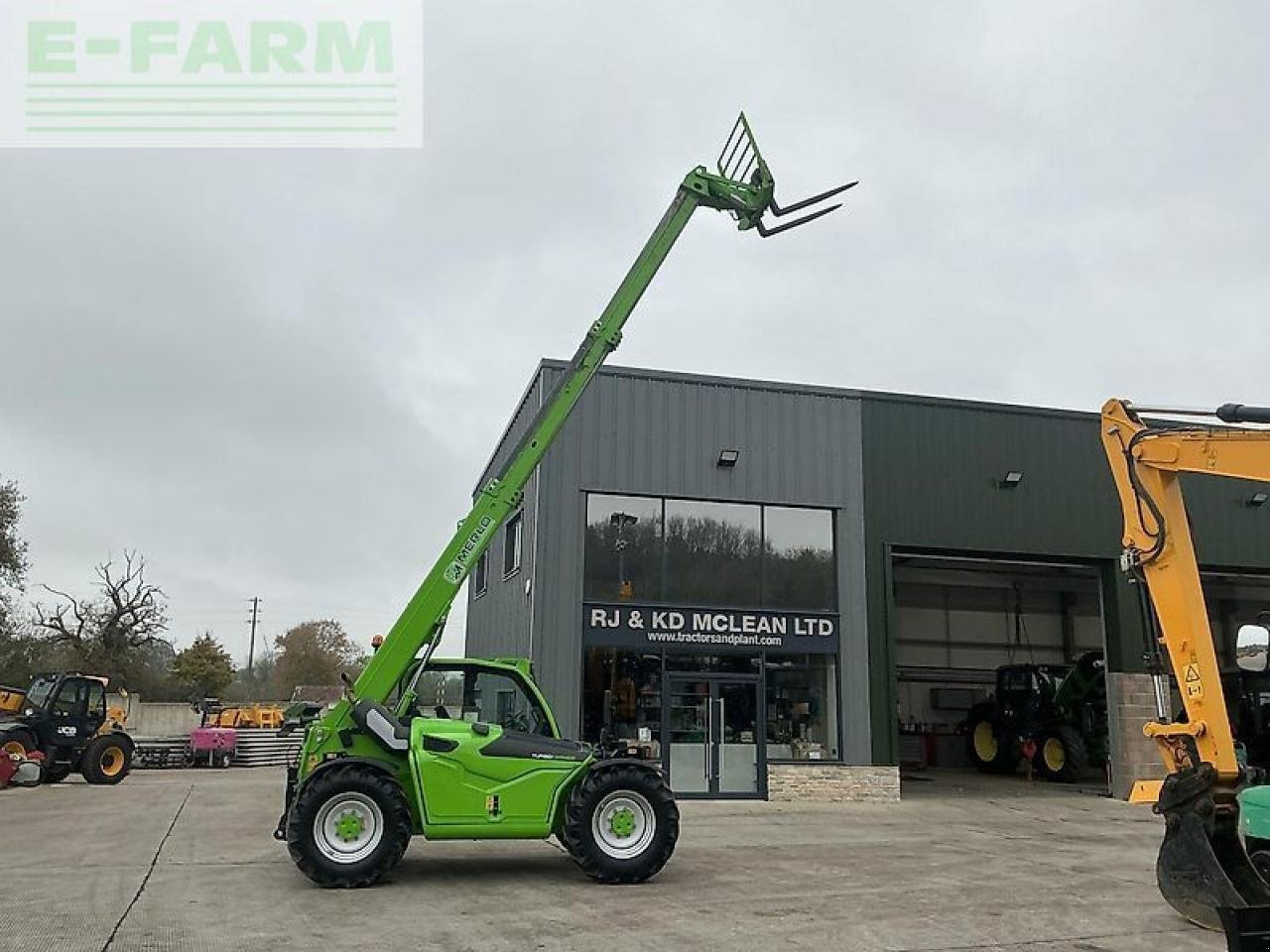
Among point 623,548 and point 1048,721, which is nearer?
point 623,548

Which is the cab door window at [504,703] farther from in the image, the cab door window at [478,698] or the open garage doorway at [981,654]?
the open garage doorway at [981,654]

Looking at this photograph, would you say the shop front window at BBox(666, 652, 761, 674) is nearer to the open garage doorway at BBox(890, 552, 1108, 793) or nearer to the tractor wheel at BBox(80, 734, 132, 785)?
the open garage doorway at BBox(890, 552, 1108, 793)

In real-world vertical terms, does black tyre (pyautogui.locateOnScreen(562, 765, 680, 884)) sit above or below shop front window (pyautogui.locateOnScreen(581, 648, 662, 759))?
below

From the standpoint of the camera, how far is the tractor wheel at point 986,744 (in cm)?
2541

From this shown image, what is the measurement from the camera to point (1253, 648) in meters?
6.87

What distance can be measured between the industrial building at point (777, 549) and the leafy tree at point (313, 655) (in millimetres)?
44999

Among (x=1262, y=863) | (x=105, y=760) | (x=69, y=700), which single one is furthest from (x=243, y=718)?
(x=1262, y=863)

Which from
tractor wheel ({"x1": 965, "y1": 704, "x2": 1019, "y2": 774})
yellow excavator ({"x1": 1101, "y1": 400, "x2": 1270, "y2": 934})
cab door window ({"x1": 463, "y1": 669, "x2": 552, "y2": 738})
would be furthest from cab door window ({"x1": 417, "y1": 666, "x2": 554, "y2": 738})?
tractor wheel ({"x1": 965, "y1": 704, "x2": 1019, "y2": 774})

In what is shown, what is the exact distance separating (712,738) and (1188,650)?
10.3 meters

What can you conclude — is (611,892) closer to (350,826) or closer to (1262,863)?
(350,826)

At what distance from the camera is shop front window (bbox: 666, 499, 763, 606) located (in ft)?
58.0

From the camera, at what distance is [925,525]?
18.9m

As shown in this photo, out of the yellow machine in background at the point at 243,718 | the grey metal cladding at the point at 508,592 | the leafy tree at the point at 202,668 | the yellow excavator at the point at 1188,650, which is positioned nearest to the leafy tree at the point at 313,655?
the leafy tree at the point at 202,668

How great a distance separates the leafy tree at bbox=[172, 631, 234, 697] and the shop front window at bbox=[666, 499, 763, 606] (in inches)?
1484
